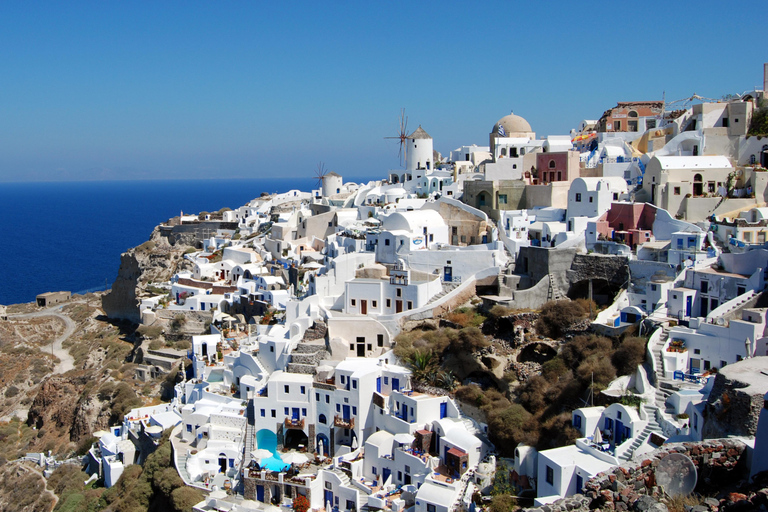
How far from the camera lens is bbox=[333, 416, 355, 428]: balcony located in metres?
23.0

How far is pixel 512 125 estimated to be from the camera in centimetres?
4391

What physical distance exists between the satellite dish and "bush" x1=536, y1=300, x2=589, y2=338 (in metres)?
13.7

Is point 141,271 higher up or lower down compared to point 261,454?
higher up

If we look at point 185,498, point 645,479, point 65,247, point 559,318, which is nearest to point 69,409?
point 185,498

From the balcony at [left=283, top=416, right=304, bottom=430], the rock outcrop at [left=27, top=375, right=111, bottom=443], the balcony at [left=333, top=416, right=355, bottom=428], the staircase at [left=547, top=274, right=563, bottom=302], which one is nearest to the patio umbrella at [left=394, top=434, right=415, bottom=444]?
the balcony at [left=333, top=416, right=355, bottom=428]

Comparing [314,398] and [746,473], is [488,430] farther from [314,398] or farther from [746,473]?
[746,473]

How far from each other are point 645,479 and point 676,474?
0.45 metres

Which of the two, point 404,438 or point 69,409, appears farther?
point 69,409

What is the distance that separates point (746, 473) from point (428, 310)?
17443mm

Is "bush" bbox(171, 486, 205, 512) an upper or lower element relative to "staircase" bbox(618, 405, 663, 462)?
lower

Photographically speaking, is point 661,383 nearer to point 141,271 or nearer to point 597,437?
point 597,437

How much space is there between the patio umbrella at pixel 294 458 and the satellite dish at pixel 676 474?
15608 mm

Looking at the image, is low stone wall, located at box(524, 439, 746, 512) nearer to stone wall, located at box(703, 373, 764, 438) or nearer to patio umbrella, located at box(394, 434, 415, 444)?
stone wall, located at box(703, 373, 764, 438)

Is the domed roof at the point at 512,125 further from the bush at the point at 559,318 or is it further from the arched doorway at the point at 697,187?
the bush at the point at 559,318
